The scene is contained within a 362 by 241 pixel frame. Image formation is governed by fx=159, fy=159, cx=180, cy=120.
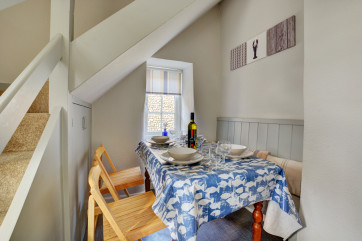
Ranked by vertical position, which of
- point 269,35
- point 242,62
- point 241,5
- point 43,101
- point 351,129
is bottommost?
point 351,129

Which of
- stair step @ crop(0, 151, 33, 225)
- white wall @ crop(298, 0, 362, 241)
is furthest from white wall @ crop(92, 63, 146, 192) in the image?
white wall @ crop(298, 0, 362, 241)

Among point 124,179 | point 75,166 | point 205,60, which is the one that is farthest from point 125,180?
point 205,60

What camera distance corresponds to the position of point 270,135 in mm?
1938

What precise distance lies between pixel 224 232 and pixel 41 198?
5.27ft

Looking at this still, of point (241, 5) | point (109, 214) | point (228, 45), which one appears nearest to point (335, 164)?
point (109, 214)

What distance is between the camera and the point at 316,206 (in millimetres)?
1134

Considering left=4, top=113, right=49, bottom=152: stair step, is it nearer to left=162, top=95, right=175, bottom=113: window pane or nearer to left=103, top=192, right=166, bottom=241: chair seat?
left=103, top=192, right=166, bottom=241: chair seat

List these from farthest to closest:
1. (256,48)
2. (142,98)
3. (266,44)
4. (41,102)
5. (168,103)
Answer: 1. (168,103)
2. (142,98)
3. (256,48)
4. (266,44)
5. (41,102)

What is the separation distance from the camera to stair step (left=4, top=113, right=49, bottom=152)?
1.02m

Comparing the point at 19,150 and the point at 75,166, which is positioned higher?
the point at 19,150

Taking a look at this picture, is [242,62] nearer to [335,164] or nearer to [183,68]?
[183,68]

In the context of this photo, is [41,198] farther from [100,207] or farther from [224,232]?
[224,232]

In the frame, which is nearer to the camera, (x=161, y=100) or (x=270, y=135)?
(x=270, y=135)

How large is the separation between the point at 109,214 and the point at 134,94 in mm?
1795
